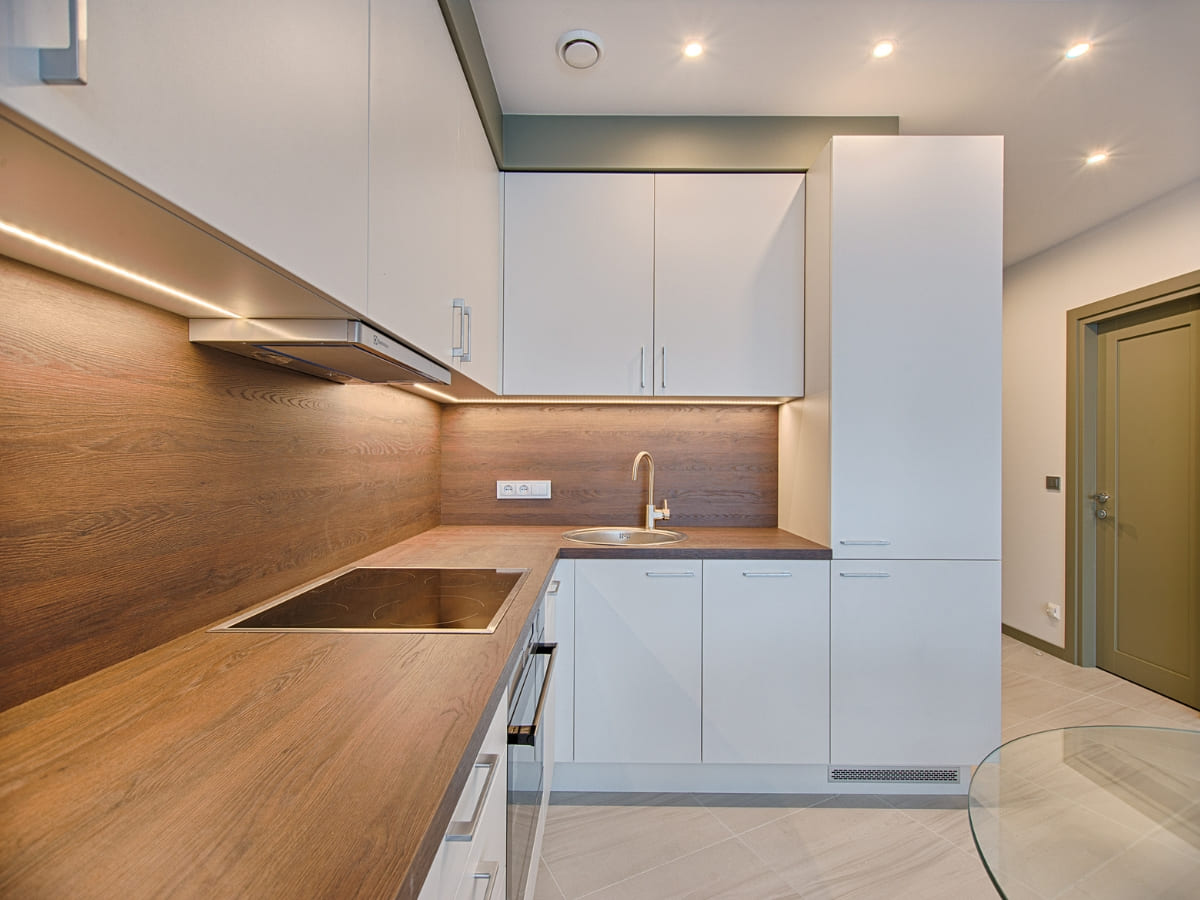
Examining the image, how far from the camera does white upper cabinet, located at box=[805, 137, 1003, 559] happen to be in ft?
6.30

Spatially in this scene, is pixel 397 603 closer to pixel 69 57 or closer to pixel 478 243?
pixel 69 57

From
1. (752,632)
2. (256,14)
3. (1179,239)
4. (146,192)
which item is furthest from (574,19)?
(1179,239)

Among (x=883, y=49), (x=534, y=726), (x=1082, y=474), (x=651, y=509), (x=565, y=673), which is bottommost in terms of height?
(x=565, y=673)

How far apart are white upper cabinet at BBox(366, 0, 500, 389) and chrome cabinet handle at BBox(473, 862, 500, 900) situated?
3.07 ft

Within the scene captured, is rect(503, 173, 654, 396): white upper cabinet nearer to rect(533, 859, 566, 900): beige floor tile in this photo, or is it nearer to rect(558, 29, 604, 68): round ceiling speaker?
rect(558, 29, 604, 68): round ceiling speaker

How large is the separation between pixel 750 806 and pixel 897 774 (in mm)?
557

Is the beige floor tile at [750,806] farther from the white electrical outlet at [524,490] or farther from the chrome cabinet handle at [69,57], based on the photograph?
the chrome cabinet handle at [69,57]

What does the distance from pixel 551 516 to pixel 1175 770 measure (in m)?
2.03

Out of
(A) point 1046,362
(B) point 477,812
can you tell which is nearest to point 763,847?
(B) point 477,812

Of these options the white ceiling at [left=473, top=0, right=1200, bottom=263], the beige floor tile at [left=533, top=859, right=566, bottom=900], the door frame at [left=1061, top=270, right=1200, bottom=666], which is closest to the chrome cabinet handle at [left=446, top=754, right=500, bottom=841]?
the beige floor tile at [left=533, top=859, right=566, bottom=900]

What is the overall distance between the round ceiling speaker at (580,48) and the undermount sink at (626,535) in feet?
5.77

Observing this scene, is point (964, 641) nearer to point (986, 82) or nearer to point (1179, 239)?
point (986, 82)

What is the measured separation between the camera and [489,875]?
787mm

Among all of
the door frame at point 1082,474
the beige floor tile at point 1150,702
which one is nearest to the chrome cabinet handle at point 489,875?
the beige floor tile at point 1150,702
